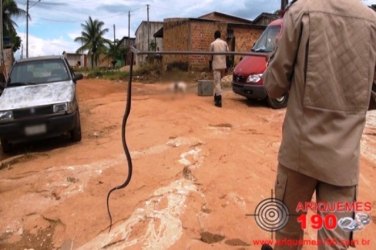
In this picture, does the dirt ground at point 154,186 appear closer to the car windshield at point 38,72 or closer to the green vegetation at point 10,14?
the car windshield at point 38,72

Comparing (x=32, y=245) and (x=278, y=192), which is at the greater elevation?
(x=278, y=192)

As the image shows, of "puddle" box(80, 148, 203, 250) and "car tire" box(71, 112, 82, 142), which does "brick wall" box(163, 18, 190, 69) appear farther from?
"puddle" box(80, 148, 203, 250)

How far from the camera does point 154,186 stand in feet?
16.8

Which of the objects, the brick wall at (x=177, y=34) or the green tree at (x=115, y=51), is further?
the green tree at (x=115, y=51)

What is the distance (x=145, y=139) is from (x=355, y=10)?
5.21m

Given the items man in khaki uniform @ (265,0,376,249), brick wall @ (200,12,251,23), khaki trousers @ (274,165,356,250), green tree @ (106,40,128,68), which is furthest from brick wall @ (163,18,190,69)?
green tree @ (106,40,128,68)

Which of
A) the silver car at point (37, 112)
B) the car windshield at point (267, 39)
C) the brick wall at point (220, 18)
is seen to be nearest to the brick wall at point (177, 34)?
the brick wall at point (220, 18)

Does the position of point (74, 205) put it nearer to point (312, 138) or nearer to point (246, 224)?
point (246, 224)

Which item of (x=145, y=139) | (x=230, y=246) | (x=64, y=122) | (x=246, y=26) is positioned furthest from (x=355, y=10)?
(x=246, y=26)

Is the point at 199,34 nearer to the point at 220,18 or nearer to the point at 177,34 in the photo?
the point at 177,34

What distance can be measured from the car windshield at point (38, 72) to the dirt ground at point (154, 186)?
48.3 inches

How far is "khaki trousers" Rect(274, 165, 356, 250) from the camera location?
2396 mm

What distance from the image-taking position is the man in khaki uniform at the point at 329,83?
89.8 inches

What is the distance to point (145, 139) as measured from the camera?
23.5 ft
